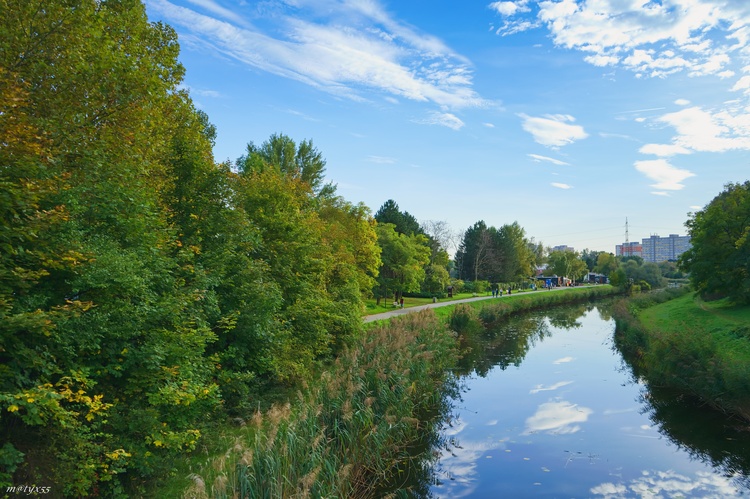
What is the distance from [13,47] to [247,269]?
6402mm

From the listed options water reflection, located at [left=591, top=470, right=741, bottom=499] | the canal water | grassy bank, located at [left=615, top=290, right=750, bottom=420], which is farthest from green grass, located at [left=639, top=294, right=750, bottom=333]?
water reflection, located at [left=591, top=470, right=741, bottom=499]

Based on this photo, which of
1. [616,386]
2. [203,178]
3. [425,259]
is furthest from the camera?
[425,259]

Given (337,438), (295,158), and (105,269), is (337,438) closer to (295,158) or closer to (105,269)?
(105,269)

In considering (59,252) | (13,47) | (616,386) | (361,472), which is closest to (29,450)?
(59,252)

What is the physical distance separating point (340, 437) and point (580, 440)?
7642 mm

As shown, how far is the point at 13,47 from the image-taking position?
7.83 meters

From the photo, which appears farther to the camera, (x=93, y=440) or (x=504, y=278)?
(x=504, y=278)

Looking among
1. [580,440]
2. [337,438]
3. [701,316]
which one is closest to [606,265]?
[701,316]

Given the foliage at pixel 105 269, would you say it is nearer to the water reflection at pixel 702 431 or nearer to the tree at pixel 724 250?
the water reflection at pixel 702 431

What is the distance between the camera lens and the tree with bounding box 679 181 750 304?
2833cm

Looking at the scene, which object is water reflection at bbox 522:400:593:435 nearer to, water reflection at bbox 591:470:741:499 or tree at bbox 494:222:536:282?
water reflection at bbox 591:470:741:499

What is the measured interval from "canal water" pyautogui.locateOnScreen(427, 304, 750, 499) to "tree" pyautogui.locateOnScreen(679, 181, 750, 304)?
41.5 ft

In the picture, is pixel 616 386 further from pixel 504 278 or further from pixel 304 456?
pixel 504 278

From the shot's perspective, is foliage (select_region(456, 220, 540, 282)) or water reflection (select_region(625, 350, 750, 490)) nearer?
water reflection (select_region(625, 350, 750, 490))
